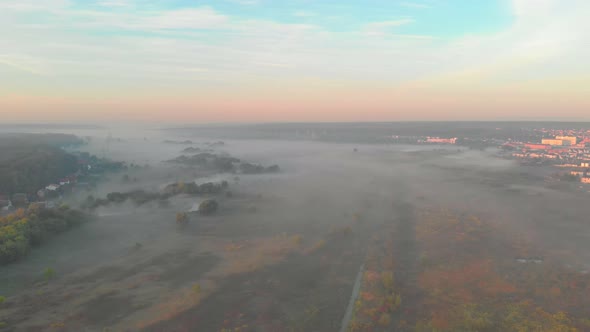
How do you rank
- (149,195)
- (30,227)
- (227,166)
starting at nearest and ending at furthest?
(30,227) < (149,195) < (227,166)

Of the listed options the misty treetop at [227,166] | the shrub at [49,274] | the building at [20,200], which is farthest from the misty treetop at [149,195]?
the misty treetop at [227,166]

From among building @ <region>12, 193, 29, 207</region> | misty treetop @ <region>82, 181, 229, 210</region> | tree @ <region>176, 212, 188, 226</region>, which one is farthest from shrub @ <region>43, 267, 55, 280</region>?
building @ <region>12, 193, 29, 207</region>

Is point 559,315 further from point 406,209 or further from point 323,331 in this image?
point 406,209

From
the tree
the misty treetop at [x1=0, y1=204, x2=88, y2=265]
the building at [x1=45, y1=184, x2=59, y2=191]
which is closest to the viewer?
the misty treetop at [x1=0, y1=204, x2=88, y2=265]

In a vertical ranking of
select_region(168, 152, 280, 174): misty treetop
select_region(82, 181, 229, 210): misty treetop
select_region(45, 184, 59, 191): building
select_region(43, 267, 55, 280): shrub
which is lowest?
select_region(43, 267, 55, 280): shrub

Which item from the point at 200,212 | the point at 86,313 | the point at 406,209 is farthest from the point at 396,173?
the point at 86,313

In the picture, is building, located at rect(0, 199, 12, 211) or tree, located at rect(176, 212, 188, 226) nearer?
tree, located at rect(176, 212, 188, 226)

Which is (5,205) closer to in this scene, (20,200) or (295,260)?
(20,200)

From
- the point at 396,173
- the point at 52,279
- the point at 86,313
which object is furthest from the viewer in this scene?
the point at 396,173

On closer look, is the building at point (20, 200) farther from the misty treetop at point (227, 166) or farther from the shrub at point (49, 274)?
the misty treetop at point (227, 166)

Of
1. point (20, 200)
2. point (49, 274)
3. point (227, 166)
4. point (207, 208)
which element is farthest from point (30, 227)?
point (227, 166)

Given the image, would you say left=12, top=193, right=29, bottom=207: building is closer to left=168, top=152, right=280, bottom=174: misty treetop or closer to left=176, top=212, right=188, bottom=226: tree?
left=176, top=212, right=188, bottom=226: tree
